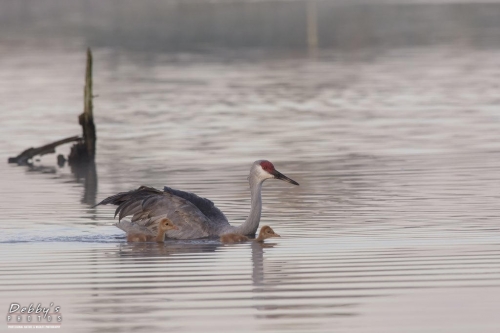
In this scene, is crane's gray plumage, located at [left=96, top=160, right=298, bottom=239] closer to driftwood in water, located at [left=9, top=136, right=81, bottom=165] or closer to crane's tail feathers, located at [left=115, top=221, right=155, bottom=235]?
crane's tail feathers, located at [left=115, top=221, right=155, bottom=235]

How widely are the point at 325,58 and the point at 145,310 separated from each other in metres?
51.7

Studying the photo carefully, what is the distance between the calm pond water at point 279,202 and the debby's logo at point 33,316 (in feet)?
0.42

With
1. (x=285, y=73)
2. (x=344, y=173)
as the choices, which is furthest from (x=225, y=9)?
(x=344, y=173)

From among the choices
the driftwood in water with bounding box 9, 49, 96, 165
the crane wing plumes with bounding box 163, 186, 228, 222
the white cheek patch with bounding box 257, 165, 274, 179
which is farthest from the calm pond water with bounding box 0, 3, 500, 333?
the white cheek patch with bounding box 257, 165, 274, 179

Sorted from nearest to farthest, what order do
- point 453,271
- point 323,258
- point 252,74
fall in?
point 453,271
point 323,258
point 252,74

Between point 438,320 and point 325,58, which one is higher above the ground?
point 438,320

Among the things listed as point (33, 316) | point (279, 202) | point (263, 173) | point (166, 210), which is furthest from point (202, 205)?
point (33, 316)

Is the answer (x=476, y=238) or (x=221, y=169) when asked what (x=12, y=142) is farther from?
(x=476, y=238)

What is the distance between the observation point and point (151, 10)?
118 meters

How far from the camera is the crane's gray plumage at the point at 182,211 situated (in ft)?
59.8

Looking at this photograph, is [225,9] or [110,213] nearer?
[110,213]

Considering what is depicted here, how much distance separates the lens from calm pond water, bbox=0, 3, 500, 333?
1306cm

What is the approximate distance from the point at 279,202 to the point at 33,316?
9418 mm

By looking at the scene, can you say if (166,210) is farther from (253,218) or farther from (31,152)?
(31,152)
